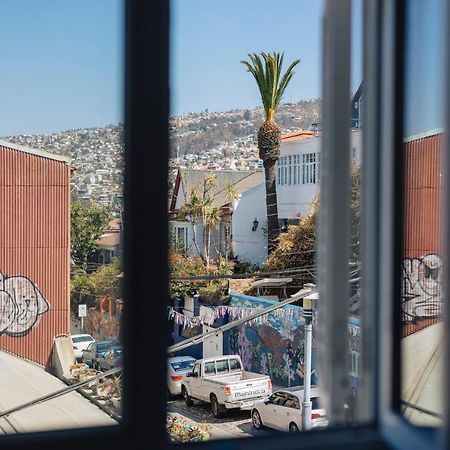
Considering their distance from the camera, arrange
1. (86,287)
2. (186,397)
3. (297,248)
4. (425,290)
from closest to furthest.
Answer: (425,290) < (186,397) < (86,287) < (297,248)

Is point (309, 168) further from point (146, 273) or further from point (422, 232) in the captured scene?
point (146, 273)

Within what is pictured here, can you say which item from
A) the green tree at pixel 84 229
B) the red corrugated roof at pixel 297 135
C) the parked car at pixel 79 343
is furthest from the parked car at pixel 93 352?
the red corrugated roof at pixel 297 135

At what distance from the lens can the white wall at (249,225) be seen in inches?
544

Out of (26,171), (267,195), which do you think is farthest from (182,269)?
(26,171)

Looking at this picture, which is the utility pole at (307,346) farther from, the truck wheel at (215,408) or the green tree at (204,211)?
the green tree at (204,211)

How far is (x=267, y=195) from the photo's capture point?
13812mm

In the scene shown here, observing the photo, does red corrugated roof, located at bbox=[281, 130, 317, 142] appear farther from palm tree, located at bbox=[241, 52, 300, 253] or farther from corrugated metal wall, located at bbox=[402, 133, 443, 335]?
corrugated metal wall, located at bbox=[402, 133, 443, 335]

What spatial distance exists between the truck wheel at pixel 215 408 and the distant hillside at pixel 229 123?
16.9ft

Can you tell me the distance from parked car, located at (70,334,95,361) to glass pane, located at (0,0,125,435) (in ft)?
0.10

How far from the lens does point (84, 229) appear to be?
41.7 ft

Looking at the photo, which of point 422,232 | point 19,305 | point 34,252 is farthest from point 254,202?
point 422,232

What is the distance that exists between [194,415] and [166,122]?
9.16 meters

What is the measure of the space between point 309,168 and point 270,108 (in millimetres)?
1400

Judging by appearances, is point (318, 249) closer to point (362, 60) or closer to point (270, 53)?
point (362, 60)
